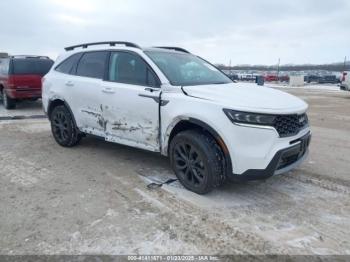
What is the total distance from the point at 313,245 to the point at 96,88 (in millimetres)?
3766

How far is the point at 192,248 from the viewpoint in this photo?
296 centimetres

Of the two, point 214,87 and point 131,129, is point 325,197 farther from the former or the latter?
point 131,129

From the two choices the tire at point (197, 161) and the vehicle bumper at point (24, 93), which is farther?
the vehicle bumper at point (24, 93)

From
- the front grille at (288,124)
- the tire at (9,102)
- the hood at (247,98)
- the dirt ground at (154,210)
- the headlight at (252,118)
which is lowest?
the dirt ground at (154,210)

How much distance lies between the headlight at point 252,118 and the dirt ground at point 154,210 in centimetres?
99

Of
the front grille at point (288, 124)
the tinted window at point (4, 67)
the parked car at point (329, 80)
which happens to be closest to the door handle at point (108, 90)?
the front grille at point (288, 124)

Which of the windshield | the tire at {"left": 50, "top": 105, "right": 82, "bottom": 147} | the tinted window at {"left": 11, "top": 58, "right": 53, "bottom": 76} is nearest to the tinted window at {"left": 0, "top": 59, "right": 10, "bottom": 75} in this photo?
the tinted window at {"left": 11, "top": 58, "right": 53, "bottom": 76}

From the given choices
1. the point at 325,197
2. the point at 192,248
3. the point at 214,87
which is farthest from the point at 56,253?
the point at 325,197

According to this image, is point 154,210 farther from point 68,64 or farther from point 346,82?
point 346,82

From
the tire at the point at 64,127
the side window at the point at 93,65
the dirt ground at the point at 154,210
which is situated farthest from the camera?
the tire at the point at 64,127

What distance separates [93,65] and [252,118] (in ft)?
10.2

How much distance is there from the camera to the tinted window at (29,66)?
1093 cm

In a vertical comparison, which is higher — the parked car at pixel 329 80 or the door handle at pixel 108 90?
the door handle at pixel 108 90

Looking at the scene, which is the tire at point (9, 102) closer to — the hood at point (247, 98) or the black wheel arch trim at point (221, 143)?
the hood at point (247, 98)
